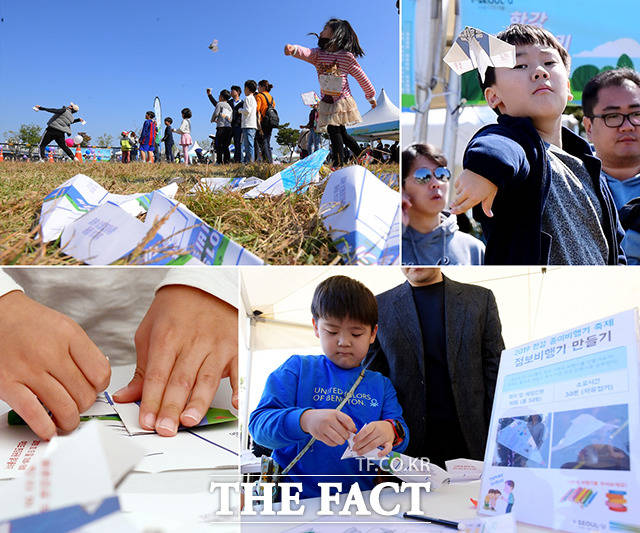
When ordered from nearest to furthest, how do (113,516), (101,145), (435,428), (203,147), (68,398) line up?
1. (113,516)
2. (68,398)
3. (435,428)
4. (101,145)
5. (203,147)

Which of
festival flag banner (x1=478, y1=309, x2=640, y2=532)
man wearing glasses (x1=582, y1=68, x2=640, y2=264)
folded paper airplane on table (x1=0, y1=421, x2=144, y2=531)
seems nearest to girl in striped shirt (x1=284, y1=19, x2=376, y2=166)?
man wearing glasses (x1=582, y1=68, x2=640, y2=264)

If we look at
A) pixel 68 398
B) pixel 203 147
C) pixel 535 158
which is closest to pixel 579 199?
pixel 535 158

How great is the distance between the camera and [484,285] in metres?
1.35

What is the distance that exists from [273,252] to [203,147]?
0.59 meters

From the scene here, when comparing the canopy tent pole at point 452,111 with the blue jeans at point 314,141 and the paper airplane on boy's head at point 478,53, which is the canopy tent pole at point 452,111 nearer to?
the paper airplane on boy's head at point 478,53

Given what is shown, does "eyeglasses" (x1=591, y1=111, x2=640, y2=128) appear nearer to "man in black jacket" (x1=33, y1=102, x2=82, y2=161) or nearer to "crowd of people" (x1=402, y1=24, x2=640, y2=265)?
"crowd of people" (x1=402, y1=24, x2=640, y2=265)

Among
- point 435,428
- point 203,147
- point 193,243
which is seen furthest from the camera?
point 203,147

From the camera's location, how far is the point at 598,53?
1.31 m

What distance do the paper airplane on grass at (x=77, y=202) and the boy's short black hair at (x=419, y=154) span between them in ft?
1.96

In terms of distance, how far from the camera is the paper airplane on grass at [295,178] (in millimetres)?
1418

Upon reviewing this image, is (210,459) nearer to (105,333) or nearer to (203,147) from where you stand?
(105,333)

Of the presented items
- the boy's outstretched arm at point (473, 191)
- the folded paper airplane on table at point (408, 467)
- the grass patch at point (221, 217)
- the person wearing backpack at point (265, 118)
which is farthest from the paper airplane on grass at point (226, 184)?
the folded paper airplane on table at point (408, 467)

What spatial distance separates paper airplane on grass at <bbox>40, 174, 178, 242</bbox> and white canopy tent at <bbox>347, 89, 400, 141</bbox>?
52 centimetres

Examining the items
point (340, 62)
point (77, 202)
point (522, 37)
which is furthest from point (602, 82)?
point (77, 202)
